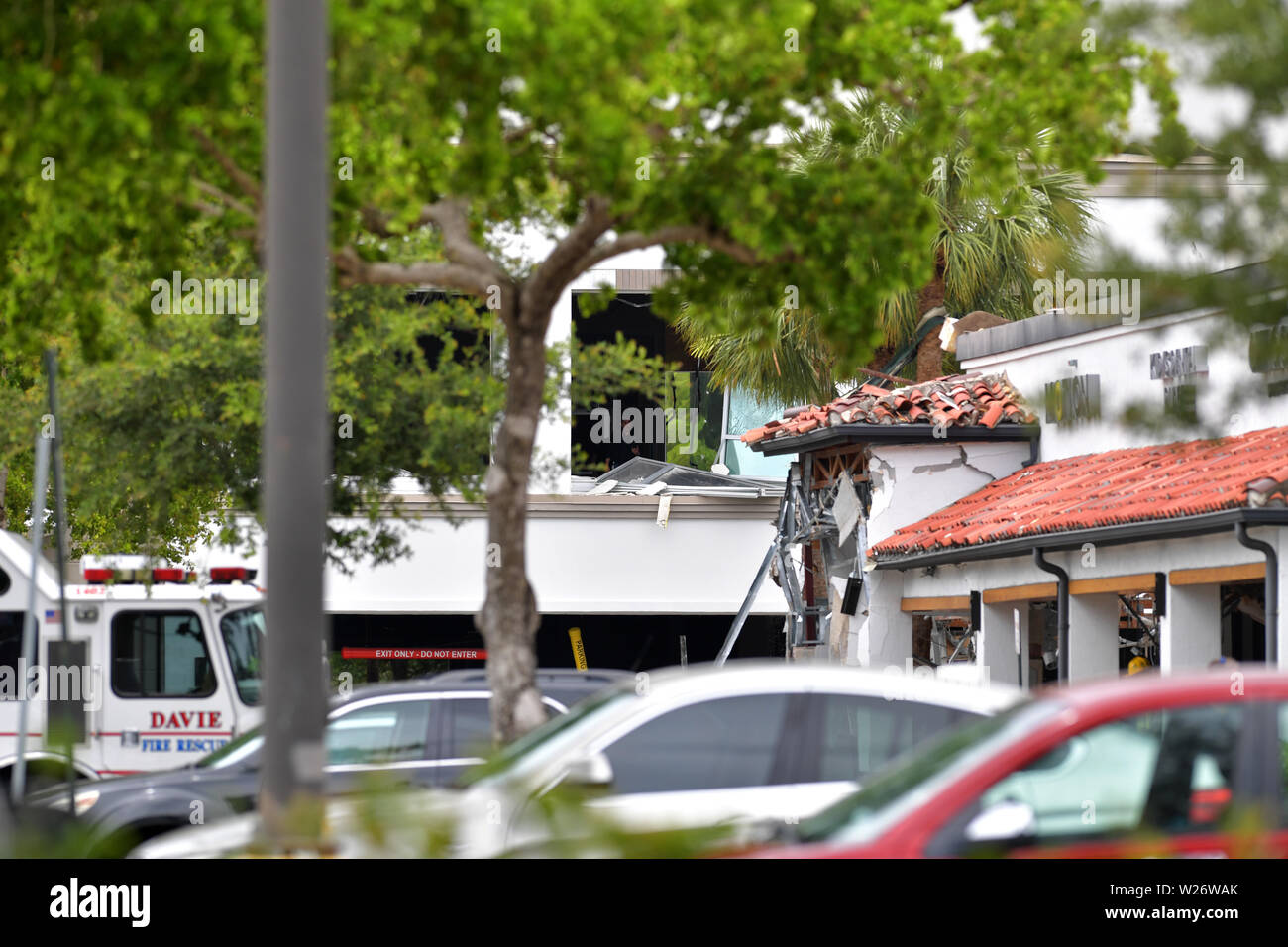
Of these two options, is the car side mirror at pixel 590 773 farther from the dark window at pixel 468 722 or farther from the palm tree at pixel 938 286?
the palm tree at pixel 938 286

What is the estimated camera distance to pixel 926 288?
80.1 ft

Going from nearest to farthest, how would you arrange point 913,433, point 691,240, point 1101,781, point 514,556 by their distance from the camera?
point 1101,781 < point 514,556 < point 691,240 < point 913,433

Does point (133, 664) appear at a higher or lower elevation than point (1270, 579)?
lower

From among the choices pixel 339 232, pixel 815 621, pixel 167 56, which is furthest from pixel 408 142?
pixel 815 621

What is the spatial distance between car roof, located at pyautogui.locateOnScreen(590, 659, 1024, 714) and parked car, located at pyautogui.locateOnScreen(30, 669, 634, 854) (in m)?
2.84

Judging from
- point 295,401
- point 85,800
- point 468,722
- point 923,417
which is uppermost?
point 923,417

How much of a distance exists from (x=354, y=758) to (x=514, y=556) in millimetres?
1929

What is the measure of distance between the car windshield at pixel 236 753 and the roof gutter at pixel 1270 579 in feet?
23.8

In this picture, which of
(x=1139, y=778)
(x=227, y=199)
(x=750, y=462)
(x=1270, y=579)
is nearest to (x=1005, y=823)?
(x=1139, y=778)

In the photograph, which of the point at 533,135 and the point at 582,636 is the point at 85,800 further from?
the point at 582,636

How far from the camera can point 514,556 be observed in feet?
32.0

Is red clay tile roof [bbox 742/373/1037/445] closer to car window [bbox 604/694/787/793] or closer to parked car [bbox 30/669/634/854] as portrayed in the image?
parked car [bbox 30/669/634/854]

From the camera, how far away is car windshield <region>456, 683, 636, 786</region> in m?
7.44
